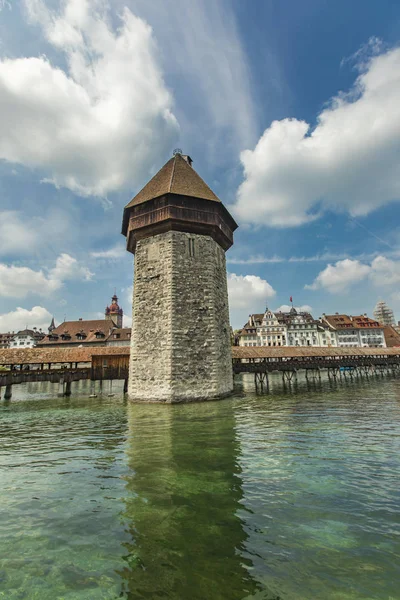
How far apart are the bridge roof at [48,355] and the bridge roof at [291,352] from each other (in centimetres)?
884

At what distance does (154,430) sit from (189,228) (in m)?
11.1

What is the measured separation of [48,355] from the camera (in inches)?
859

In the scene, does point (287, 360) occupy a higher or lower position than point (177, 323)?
lower

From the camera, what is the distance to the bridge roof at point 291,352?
24.4 meters

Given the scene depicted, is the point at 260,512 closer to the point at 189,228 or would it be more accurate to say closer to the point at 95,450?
the point at 95,450

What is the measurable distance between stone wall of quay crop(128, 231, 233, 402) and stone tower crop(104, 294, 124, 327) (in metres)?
61.0

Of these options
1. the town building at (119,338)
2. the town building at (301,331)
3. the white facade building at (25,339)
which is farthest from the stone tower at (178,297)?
the white facade building at (25,339)

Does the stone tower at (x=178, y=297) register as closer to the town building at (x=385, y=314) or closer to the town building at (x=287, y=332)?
the town building at (x=287, y=332)

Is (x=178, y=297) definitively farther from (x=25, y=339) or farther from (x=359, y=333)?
(x=25, y=339)

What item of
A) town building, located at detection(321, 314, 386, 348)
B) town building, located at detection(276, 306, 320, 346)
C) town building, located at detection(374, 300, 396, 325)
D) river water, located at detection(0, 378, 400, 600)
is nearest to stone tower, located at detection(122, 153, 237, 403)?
river water, located at detection(0, 378, 400, 600)

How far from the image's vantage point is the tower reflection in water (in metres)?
2.59

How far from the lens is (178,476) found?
5.19 meters

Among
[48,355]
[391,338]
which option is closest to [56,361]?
[48,355]

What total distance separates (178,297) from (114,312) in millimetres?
63461
